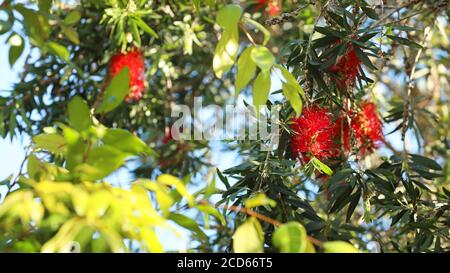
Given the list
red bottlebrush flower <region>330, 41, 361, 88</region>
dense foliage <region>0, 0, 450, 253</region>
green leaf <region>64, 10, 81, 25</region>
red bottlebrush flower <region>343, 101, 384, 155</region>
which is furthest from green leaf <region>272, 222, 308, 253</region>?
red bottlebrush flower <region>343, 101, 384, 155</region>

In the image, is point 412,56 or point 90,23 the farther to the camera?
point 90,23

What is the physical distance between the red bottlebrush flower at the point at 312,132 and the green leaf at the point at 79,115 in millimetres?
736

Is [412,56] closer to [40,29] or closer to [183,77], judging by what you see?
[183,77]

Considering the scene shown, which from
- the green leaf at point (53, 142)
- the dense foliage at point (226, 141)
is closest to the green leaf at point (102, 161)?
the dense foliage at point (226, 141)

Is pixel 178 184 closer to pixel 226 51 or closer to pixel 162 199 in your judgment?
pixel 162 199

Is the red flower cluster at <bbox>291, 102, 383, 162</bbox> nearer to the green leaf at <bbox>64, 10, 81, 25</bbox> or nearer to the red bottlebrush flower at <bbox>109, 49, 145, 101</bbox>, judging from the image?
the green leaf at <bbox>64, 10, 81, 25</bbox>

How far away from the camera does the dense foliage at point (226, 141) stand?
2.85 ft

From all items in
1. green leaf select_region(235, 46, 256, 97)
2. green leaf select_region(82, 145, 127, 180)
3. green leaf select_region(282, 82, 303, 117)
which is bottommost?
green leaf select_region(82, 145, 127, 180)

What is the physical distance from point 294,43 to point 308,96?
0.41 feet

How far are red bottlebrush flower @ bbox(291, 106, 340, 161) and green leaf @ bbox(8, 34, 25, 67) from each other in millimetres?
683

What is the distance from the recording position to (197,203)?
92cm

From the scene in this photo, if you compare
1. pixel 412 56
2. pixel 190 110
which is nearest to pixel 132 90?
pixel 190 110

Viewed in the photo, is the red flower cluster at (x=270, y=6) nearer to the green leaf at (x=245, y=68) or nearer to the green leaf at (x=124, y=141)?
the green leaf at (x=245, y=68)

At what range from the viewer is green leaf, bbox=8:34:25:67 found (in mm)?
1082
